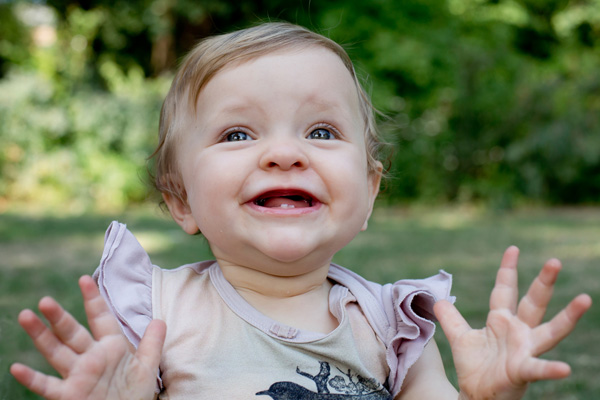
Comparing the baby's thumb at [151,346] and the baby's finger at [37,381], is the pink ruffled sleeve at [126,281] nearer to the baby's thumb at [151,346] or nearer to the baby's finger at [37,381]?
the baby's thumb at [151,346]

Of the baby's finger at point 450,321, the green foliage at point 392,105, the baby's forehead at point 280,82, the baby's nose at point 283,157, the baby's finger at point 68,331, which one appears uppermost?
the baby's forehead at point 280,82

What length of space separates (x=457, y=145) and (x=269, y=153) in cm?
1178

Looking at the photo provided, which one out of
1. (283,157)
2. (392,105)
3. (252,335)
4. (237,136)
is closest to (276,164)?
(283,157)

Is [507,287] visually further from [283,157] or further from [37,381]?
[37,381]

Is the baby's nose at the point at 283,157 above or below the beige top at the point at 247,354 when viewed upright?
above

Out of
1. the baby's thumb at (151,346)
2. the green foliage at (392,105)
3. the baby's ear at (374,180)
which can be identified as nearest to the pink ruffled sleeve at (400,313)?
the baby's ear at (374,180)

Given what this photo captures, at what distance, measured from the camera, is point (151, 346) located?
55.7 inches

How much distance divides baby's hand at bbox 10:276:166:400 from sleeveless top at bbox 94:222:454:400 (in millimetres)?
175

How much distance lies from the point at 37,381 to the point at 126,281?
485 mm

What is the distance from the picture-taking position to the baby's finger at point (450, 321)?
59.7 inches

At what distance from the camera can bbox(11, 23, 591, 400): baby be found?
1473 millimetres

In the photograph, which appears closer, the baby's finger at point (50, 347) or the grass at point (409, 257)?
the baby's finger at point (50, 347)

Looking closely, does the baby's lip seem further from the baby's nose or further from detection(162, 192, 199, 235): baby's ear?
detection(162, 192, 199, 235): baby's ear

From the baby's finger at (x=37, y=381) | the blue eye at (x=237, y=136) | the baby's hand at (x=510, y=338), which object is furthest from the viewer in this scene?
the blue eye at (x=237, y=136)
